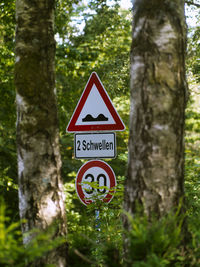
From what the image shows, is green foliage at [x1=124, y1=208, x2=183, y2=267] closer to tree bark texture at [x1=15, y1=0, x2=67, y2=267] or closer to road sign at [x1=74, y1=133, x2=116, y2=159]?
tree bark texture at [x1=15, y1=0, x2=67, y2=267]

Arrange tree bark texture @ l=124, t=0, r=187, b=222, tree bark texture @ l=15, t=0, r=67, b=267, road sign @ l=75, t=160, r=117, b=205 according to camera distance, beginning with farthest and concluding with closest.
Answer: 1. road sign @ l=75, t=160, r=117, b=205
2. tree bark texture @ l=15, t=0, r=67, b=267
3. tree bark texture @ l=124, t=0, r=187, b=222

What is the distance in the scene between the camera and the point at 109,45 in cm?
1059

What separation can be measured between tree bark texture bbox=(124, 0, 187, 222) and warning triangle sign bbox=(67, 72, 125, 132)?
1641mm

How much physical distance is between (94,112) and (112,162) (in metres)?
8.83

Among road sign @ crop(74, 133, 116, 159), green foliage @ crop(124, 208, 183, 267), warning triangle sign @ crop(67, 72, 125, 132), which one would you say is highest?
warning triangle sign @ crop(67, 72, 125, 132)

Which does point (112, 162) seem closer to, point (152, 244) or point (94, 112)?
point (94, 112)

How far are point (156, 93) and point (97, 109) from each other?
1.85 metres

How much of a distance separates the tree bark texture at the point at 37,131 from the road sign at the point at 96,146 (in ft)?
4.46

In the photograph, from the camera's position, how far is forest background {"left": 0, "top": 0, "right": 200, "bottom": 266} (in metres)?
2.00

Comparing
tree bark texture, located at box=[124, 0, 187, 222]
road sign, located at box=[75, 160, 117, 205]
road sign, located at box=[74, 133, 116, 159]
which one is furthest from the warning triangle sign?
tree bark texture, located at box=[124, 0, 187, 222]

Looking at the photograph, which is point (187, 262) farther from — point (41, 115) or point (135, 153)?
point (41, 115)

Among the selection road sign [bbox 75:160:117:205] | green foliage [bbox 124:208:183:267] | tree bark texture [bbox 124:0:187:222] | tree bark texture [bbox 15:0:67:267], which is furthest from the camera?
road sign [bbox 75:160:117:205]

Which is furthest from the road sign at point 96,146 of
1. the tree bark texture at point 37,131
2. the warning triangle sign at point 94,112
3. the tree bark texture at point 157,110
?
the tree bark texture at point 157,110

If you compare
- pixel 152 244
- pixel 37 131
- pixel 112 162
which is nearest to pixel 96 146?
pixel 37 131
